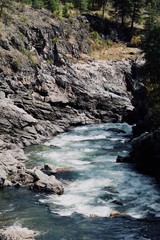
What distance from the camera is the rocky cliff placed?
57.0 metres

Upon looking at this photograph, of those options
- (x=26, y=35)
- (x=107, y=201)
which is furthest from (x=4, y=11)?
(x=107, y=201)

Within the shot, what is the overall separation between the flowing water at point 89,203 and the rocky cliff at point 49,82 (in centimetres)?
738

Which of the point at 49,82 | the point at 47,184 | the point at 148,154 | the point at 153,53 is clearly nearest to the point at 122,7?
the point at 49,82

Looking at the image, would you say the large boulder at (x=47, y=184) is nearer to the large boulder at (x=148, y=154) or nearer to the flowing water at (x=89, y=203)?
the flowing water at (x=89, y=203)

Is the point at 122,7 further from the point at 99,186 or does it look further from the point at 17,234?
the point at 17,234

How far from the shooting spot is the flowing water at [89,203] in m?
28.5

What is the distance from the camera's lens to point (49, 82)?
7219 cm

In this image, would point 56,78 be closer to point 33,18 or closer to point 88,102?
point 88,102

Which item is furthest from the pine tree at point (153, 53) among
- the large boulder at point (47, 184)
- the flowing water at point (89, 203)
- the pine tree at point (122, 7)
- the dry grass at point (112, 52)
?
the pine tree at point (122, 7)

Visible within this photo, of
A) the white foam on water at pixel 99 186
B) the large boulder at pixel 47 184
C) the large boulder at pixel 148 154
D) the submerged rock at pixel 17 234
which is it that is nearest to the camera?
the submerged rock at pixel 17 234

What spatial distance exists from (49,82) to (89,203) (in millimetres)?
41471

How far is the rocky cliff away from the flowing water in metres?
7.38

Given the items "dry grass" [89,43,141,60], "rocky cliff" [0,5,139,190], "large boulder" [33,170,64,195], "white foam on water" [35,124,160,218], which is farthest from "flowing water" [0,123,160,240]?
"dry grass" [89,43,141,60]

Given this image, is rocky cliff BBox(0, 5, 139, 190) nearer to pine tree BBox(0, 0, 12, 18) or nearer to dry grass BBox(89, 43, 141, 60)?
dry grass BBox(89, 43, 141, 60)
